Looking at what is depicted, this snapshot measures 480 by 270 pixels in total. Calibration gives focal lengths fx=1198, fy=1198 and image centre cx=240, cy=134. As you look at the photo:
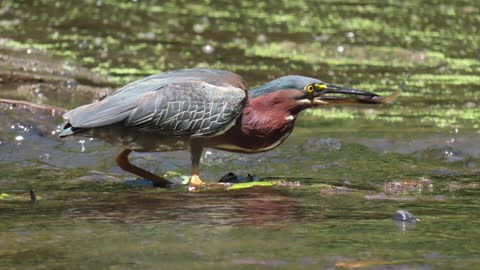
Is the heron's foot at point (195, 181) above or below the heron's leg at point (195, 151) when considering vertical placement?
below

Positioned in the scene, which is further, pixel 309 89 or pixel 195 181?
pixel 309 89

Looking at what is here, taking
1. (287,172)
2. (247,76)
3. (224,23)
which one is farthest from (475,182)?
(224,23)

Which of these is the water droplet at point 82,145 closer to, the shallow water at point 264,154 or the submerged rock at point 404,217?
the shallow water at point 264,154

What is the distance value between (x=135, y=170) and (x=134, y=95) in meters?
0.63

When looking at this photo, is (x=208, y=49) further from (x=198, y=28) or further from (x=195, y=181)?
(x=195, y=181)

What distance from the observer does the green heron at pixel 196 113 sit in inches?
289

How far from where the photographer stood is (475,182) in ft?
25.1

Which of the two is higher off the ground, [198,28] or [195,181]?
[198,28]

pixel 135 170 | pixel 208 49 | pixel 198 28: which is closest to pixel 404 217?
pixel 135 170

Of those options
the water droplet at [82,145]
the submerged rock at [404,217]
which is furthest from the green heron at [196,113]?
the submerged rock at [404,217]

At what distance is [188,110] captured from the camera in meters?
7.39

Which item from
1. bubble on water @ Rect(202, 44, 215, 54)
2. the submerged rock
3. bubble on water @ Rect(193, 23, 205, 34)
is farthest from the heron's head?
bubble on water @ Rect(193, 23, 205, 34)

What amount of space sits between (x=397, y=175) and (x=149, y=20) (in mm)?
7074

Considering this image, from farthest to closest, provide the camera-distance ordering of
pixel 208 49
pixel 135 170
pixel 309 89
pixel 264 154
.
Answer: pixel 208 49 → pixel 264 154 → pixel 135 170 → pixel 309 89
